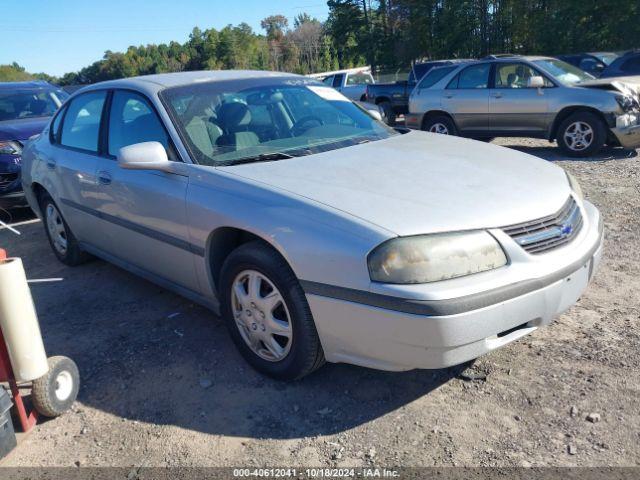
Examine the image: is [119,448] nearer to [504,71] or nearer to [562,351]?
[562,351]

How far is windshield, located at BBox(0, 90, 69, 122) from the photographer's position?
8578 mm

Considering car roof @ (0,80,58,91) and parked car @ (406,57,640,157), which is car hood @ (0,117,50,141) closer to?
car roof @ (0,80,58,91)

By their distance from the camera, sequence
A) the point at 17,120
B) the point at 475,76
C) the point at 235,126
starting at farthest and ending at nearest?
the point at 475,76, the point at 17,120, the point at 235,126

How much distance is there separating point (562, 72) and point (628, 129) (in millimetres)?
1634

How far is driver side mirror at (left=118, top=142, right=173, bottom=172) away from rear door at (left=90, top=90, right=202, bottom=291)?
0.11 metres

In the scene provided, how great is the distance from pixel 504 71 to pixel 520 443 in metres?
8.55

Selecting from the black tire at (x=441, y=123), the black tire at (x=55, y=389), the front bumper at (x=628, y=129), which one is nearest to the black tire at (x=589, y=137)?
the front bumper at (x=628, y=129)

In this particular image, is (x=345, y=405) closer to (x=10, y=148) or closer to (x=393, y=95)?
(x=10, y=148)

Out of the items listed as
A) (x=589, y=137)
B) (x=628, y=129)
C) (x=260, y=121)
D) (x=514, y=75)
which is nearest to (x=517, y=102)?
(x=514, y=75)

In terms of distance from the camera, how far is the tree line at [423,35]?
27.7 m

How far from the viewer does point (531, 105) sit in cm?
939

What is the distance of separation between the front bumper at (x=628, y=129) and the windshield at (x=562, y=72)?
1.10m

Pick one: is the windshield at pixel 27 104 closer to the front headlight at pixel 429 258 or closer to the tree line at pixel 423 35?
the front headlight at pixel 429 258

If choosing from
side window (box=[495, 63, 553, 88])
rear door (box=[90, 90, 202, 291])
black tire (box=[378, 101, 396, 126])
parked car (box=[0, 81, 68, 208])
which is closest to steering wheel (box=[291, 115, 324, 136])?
rear door (box=[90, 90, 202, 291])
